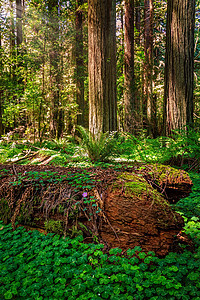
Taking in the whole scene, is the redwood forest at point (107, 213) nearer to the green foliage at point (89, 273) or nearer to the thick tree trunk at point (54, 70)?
the green foliage at point (89, 273)

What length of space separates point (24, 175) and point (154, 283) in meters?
2.44

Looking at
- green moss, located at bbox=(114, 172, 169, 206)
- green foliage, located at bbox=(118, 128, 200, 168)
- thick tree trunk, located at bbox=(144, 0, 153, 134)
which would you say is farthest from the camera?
thick tree trunk, located at bbox=(144, 0, 153, 134)

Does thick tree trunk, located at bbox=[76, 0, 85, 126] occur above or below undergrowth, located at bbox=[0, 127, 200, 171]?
above

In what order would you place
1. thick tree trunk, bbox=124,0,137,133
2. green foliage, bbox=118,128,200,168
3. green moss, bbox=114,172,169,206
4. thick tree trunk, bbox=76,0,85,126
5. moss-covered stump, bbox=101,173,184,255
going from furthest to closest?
1. thick tree trunk, bbox=76,0,85,126
2. thick tree trunk, bbox=124,0,137,133
3. green foliage, bbox=118,128,200,168
4. green moss, bbox=114,172,169,206
5. moss-covered stump, bbox=101,173,184,255

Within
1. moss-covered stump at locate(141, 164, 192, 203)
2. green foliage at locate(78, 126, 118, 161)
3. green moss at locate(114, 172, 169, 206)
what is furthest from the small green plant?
green foliage at locate(78, 126, 118, 161)

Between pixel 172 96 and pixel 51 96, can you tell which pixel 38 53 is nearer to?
pixel 51 96

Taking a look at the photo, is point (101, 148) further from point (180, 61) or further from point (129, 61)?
point (129, 61)

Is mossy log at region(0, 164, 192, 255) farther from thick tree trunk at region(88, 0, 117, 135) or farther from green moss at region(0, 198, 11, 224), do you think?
thick tree trunk at region(88, 0, 117, 135)

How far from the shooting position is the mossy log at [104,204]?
251cm

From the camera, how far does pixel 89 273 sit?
7.16ft

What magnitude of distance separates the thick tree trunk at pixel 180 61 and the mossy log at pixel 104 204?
7.97 feet

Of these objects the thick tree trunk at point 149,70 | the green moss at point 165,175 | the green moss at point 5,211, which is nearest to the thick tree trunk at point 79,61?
the thick tree trunk at point 149,70

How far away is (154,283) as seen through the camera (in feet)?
6.70

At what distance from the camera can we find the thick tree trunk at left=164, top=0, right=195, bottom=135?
5.15 m
